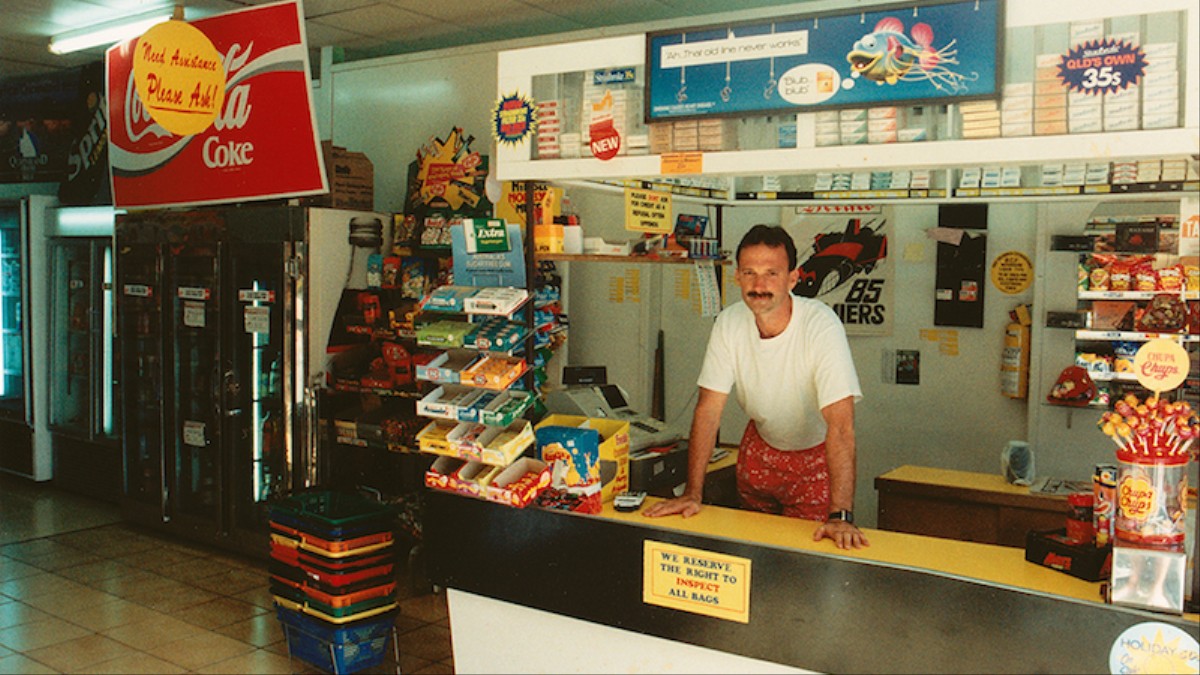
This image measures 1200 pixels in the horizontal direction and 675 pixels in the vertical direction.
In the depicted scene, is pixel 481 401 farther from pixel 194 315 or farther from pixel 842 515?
pixel 194 315

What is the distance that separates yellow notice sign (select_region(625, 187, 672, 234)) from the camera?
12.8 feet

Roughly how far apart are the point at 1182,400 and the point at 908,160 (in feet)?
3.11

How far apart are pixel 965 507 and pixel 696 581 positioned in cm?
223

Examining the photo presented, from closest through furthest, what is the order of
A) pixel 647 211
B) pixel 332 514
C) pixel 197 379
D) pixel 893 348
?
pixel 647 211 < pixel 332 514 < pixel 893 348 < pixel 197 379

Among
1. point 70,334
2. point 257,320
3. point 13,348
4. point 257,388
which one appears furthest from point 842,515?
point 13,348

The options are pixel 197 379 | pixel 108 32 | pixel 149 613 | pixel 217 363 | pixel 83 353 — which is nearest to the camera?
pixel 149 613

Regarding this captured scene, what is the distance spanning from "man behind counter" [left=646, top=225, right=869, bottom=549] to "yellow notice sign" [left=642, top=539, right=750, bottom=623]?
0.73ft

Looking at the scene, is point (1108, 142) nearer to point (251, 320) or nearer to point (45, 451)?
point (251, 320)

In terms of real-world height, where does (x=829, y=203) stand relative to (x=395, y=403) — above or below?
above

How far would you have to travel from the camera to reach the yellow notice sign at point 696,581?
296cm

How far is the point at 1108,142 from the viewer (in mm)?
2551

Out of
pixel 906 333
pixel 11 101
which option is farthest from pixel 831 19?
pixel 11 101

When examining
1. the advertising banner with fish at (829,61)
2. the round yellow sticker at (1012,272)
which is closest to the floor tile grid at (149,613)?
the advertising banner with fish at (829,61)

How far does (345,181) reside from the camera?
642 cm
